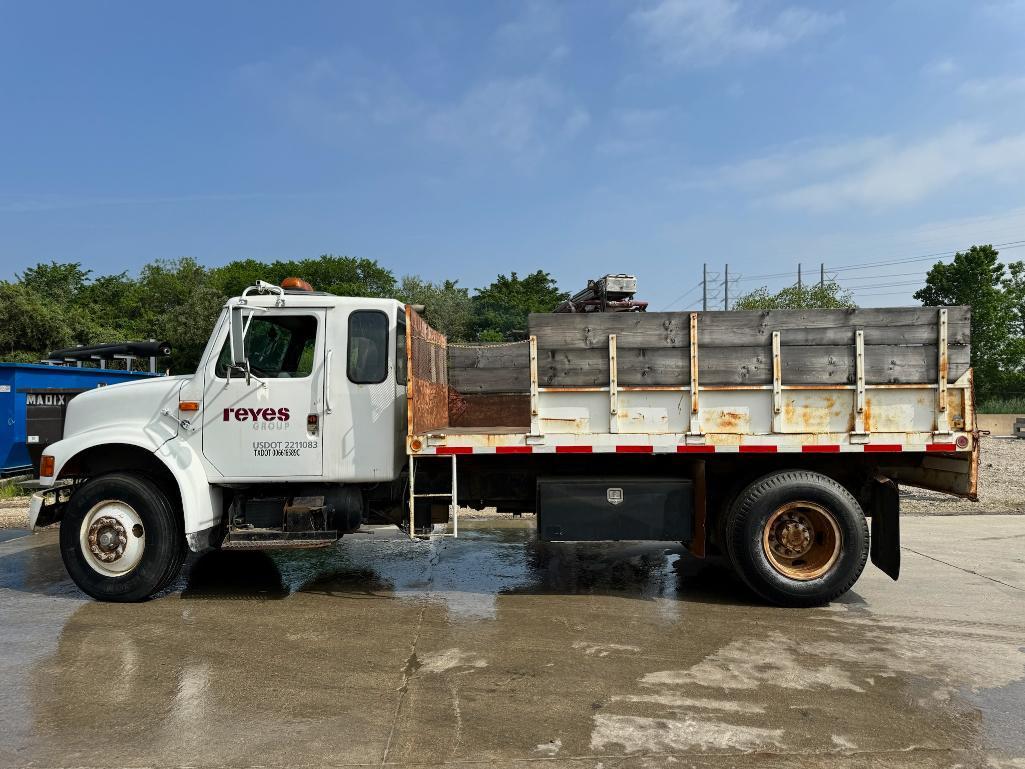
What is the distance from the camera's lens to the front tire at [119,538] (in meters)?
5.52

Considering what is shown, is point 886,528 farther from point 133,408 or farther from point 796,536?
point 133,408

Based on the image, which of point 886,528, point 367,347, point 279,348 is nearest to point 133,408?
point 279,348

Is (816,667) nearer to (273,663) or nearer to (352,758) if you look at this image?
(352,758)

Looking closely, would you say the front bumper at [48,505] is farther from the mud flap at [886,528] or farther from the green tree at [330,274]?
the green tree at [330,274]

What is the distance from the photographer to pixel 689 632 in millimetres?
4969

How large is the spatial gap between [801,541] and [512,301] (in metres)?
42.6

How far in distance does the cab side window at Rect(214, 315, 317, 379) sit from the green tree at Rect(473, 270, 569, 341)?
3277cm

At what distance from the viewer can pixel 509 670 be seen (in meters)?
4.27

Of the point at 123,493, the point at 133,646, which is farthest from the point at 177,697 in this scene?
the point at 123,493

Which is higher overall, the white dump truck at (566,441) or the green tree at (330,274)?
the green tree at (330,274)

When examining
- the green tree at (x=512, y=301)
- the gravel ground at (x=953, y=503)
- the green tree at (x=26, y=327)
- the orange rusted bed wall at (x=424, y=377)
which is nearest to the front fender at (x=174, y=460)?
the orange rusted bed wall at (x=424, y=377)

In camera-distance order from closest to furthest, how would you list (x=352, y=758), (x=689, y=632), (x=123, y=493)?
1. (x=352, y=758)
2. (x=689, y=632)
3. (x=123, y=493)

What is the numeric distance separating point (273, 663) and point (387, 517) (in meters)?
1.79

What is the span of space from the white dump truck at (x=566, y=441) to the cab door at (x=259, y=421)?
0.6 inches
